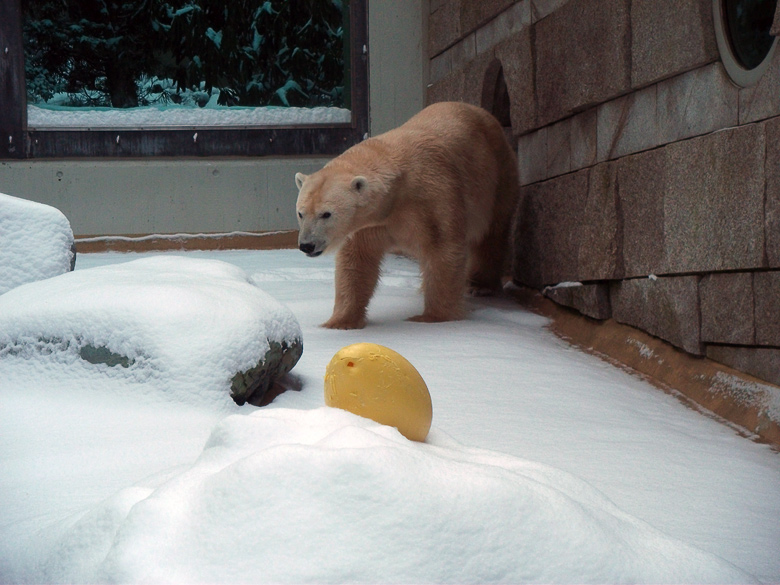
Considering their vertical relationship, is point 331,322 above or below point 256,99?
below

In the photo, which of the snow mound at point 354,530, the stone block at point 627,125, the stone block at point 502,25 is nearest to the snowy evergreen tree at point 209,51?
the stone block at point 502,25

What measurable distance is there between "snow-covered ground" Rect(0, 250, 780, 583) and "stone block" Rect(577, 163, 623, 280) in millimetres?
737

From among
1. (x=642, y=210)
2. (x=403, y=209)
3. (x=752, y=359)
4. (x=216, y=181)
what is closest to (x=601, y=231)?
(x=642, y=210)

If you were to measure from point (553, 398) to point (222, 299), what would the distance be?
1255 millimetres

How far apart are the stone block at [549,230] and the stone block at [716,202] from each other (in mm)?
952

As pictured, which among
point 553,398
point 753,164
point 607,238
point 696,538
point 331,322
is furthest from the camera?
point 331,322

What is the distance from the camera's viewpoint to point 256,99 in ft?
22.0

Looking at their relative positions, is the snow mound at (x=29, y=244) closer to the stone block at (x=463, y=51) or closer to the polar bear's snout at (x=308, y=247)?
the polar bear's snout at (x=308, y=247)

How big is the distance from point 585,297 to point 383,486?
123 inches

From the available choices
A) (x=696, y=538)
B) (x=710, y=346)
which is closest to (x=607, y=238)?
(x=710, y=346)

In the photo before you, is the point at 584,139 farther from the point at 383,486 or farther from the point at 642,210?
the point at 383,486

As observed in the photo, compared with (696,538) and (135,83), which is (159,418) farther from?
(135,83)

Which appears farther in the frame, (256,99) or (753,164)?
(256,99)

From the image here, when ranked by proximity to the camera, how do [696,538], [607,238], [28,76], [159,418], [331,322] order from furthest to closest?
1. [28,76]
2. [331,322]
3. [607,238]
4. [159,418]
5. [696,538]
